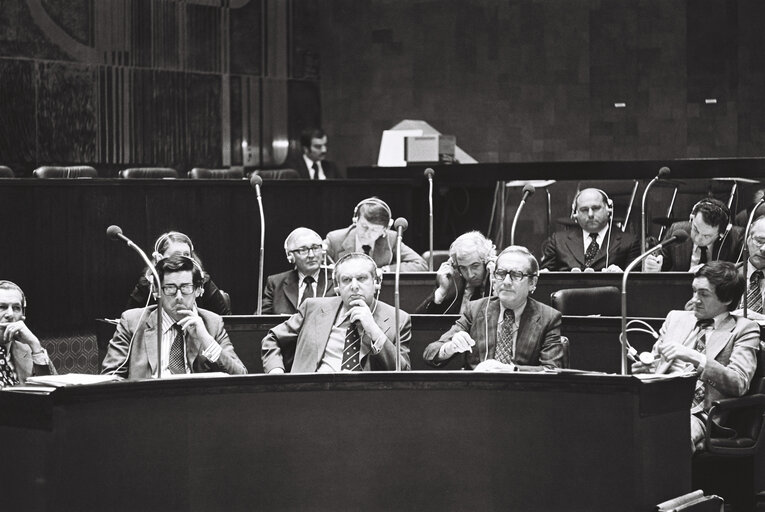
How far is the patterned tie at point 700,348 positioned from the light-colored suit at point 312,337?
1006mm

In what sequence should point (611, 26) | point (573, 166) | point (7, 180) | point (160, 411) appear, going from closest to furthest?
1. point (160, 411)
2. point (7, 180)
3. point (573, 166)
4. point (611, 26)

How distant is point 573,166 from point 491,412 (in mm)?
5266

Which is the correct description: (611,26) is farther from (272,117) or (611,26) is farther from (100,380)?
(100,380)

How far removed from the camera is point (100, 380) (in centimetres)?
356

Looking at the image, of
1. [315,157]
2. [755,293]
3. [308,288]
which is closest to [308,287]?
[308,288]

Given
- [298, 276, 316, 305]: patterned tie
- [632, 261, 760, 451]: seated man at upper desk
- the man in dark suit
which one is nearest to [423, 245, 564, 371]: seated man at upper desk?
[632, 261, 760, 451]: seated man at upper desk

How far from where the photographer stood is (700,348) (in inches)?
176

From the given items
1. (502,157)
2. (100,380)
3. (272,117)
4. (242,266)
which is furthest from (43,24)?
(100,380)

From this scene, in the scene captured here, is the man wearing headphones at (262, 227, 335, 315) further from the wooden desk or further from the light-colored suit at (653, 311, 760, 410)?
the wooden desk

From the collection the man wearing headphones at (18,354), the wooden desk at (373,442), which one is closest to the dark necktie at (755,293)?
the wooden desk at (373,442)

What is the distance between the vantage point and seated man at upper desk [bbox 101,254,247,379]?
4.53m

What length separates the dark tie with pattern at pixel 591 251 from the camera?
22.1 feet

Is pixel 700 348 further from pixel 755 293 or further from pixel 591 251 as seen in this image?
pixel 591 251

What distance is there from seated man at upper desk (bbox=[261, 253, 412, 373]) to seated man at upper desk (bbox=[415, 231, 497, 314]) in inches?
30.5
